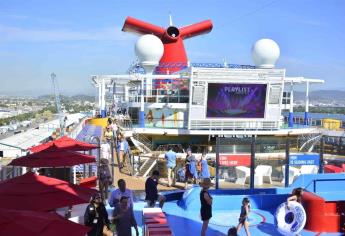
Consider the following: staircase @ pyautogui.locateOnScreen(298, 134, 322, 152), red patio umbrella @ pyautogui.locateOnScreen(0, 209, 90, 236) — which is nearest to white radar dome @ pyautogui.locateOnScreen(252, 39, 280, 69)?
staircase @ pyautogui.locateOnScreen(298, 134, 322, 152)

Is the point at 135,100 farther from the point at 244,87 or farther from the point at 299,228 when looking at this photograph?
the point at 299,228

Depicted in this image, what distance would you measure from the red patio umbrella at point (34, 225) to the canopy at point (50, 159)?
5322 mm

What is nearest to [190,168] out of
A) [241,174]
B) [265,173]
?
[241,174]

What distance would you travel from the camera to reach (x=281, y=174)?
1425 centimetres

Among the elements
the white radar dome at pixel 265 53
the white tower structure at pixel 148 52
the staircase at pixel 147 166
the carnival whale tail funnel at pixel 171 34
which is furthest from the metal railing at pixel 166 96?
the staircase at pixel 147 166

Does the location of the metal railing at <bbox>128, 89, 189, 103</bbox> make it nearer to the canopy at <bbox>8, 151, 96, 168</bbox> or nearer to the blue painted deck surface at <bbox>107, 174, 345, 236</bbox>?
the blue painted deck surface at <bbox>107, 174, 345, 236</bbox>

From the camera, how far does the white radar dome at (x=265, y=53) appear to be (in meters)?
31.7

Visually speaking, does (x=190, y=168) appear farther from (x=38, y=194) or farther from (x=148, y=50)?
(x=148, y=50)

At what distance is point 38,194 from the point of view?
22.0 feet

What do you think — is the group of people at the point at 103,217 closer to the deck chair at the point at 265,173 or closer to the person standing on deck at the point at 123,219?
the person standing on deck at the point at 123,219

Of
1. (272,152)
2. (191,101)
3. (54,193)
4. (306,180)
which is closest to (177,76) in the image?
(191,101)

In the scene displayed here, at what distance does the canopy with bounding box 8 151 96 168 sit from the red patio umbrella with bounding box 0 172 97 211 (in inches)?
90.6

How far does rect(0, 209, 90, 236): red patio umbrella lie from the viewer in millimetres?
3914

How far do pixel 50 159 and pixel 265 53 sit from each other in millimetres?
24217
